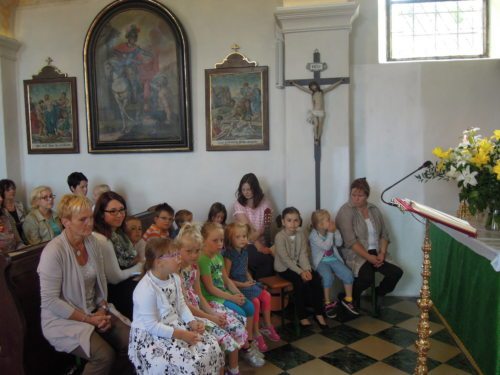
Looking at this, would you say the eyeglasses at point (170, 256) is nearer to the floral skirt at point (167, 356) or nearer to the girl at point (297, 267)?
the floral skirt at point (167, 356)

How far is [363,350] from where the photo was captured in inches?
152

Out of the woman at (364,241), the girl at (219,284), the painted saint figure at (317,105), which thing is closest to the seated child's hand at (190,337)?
the girl at (219,284)

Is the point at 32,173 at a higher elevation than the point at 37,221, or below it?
higher

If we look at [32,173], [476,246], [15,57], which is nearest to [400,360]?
[476,246]

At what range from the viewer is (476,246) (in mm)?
3254

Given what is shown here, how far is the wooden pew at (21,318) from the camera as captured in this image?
2727 mm

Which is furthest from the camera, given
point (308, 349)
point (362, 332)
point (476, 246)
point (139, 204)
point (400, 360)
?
point (139, 204)

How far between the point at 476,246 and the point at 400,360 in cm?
116

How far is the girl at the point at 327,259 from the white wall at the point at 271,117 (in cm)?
83

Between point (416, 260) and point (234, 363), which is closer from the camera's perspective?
point (234, 363)

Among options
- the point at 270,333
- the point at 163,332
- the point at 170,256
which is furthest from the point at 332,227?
the point at 163,332

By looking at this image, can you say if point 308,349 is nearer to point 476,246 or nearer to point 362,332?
point 362,332

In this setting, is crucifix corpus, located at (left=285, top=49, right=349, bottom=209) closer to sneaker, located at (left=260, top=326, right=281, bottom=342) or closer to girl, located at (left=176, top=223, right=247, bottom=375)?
sneaker, located at (left=260, top=326, right=281, bottom=342)

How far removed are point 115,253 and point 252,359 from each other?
140 centimetres
